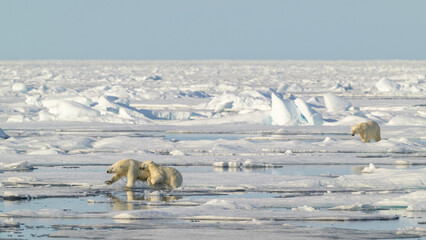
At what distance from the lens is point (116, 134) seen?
867 inches

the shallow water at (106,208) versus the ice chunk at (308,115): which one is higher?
the ice chunk at (308,115)

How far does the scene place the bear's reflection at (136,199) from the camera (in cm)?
984

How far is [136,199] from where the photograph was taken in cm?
1055

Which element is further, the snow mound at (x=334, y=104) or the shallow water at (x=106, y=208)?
the snow mound at (x=334, y=104)

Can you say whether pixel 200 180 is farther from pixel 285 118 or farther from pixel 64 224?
pixel 285 118

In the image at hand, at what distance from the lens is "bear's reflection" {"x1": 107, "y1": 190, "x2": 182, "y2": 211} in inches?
387

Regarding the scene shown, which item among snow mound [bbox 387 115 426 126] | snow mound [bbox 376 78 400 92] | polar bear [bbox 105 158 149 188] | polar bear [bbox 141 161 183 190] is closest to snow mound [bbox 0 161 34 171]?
polar bear [bbox 105 158 149 188]

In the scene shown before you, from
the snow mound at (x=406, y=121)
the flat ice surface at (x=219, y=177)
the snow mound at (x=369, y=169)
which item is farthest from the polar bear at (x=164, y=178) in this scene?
the snow mound at (x=406, y=121)

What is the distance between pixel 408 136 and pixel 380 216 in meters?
12.0

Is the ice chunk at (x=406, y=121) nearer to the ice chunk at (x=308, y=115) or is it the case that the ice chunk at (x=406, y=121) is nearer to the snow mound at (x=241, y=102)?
the ice chunk at (x=308, y=115)

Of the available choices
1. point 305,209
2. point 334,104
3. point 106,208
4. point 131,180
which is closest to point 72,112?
point 334,104

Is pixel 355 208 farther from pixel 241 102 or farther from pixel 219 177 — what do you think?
pixel 241 102

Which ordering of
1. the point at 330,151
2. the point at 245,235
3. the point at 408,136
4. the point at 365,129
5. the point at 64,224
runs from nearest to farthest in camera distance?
the point at 245,235 → the point at 64,224 → the point at 330,151 → the point at 365,129 → the point at 408,136

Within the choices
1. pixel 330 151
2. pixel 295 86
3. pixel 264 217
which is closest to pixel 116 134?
pixel 330 151
